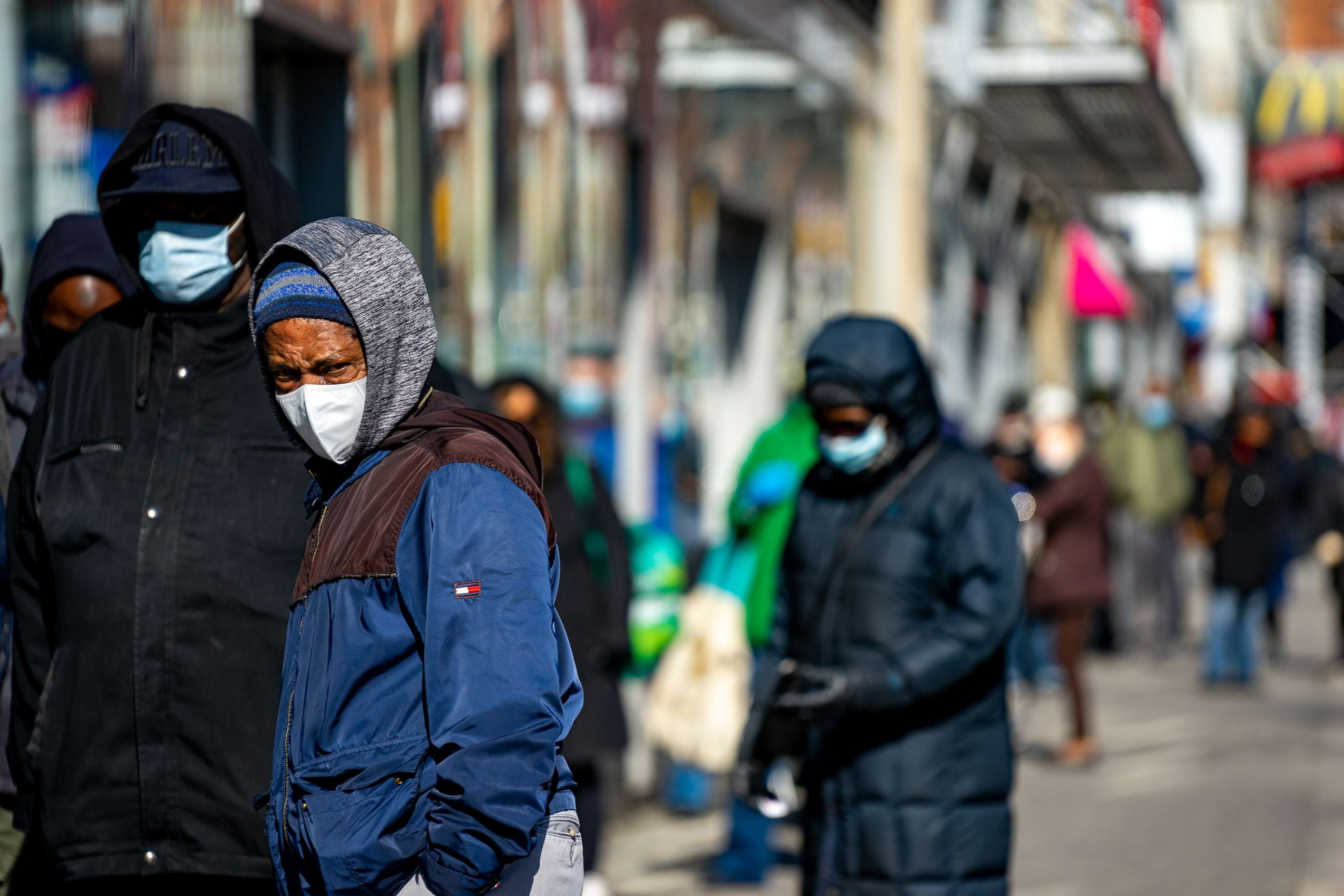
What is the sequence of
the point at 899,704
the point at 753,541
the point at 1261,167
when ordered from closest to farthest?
the point at 899,704 < the point at 753,541 < the point at 1261,167

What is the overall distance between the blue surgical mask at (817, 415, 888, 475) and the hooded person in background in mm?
1608

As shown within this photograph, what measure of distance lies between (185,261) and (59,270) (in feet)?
2.27

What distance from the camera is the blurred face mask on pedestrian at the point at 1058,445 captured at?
11789 millimetres

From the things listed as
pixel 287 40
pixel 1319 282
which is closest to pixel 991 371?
pixel 287 40

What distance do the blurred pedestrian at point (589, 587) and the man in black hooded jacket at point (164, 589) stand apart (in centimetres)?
259

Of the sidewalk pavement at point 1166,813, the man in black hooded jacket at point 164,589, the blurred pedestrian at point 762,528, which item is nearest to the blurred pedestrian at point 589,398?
the blurred pedestrian at point 762,528

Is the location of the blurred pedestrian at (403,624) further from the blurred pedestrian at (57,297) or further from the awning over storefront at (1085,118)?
the awning over storefront at (1085,118)

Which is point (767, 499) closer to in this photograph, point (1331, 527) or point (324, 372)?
point (324, 372)

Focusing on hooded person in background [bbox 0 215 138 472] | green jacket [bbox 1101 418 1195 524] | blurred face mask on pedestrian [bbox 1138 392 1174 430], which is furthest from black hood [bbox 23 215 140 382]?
blurred face mask on pedestrian [bbox 1138 392 1174 430]

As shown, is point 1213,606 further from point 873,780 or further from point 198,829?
point 198,829

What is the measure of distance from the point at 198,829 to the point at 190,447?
60cm

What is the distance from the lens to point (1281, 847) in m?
8.09

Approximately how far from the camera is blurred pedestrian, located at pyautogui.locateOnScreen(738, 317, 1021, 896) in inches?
174

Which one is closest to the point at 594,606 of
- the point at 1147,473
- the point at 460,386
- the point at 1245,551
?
the point at 460,386
